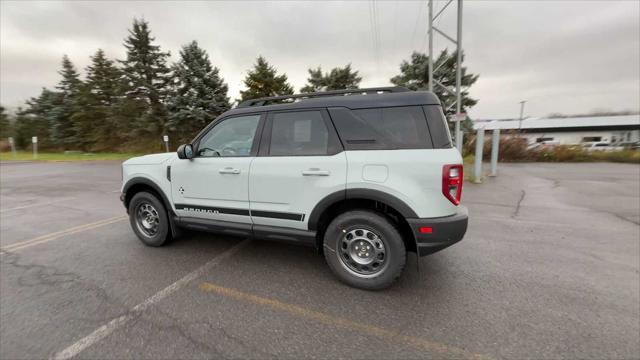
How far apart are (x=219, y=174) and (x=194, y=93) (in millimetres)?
23478

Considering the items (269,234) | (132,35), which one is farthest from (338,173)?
(132,35)

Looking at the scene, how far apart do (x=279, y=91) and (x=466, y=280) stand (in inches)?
1045

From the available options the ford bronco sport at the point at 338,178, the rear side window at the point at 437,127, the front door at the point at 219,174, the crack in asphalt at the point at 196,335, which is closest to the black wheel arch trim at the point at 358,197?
the ford bronco sport at the point at 338,178

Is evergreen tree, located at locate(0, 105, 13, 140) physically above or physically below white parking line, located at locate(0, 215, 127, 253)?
above

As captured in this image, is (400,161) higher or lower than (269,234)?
higher

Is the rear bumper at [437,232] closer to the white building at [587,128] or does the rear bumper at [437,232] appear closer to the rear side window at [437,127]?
the rear side window at [437,127]

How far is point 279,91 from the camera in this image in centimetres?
2692

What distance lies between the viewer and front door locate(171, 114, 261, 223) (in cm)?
325

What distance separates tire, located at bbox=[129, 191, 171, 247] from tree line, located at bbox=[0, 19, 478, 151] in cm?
1828

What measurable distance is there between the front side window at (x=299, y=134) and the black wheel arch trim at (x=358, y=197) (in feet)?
1.60

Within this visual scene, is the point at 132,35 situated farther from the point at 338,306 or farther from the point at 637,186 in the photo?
the point at 637,186

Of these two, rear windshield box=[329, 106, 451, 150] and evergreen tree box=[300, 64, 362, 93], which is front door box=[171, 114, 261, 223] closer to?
rear windshield box=[329, 106, 451, 150]

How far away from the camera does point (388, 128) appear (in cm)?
269

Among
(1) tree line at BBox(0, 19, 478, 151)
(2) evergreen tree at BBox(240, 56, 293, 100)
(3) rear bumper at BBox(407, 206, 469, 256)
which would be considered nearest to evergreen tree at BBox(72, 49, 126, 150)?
(1) tree line at BBox(0, 19, 478, 151)
